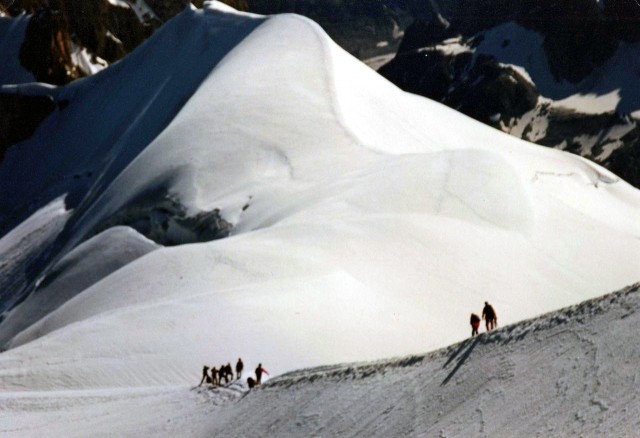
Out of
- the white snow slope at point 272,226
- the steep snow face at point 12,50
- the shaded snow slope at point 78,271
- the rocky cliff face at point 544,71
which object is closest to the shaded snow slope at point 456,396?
the white snow slope at point 272,226

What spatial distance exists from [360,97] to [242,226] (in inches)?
710

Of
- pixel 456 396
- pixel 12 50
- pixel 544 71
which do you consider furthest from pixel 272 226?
pixel 544 71

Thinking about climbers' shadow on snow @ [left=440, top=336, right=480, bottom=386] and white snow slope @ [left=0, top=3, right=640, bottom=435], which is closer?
climbers' shadow on snow @ [left=440, top=336, right=480, bottom=386]

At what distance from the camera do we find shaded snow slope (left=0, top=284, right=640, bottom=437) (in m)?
17.7

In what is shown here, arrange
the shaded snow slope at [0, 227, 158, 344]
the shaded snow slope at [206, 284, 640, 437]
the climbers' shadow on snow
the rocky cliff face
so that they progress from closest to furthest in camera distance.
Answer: the shaded snow slope at [206, 284, 640, 437], the climbers' shadow on snow, the shaded snow slope at [0, 227, 158, 344], the rocky cliff face

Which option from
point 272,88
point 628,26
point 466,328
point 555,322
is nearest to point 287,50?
point 272,88

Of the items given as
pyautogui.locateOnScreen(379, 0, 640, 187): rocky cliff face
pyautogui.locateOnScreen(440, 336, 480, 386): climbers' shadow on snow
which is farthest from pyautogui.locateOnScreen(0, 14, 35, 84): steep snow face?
pyautogui.locateOnScreen(440, 336, 480, 386): climbers' shadow on snow

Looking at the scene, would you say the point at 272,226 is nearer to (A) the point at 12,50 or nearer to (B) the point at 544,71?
(A) the point at 12,50

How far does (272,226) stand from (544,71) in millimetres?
116769

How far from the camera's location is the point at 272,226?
4100 cm

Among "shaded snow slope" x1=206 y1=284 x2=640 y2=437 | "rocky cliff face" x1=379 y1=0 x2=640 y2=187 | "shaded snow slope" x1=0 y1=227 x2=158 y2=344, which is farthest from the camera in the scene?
"rocky cliff face" x1=379 y1=0 x2=640 y2=187

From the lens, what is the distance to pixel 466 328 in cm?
3316

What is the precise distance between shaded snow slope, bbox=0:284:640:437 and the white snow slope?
84 centimetres

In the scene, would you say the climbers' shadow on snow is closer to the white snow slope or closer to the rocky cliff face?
the white snow slope
